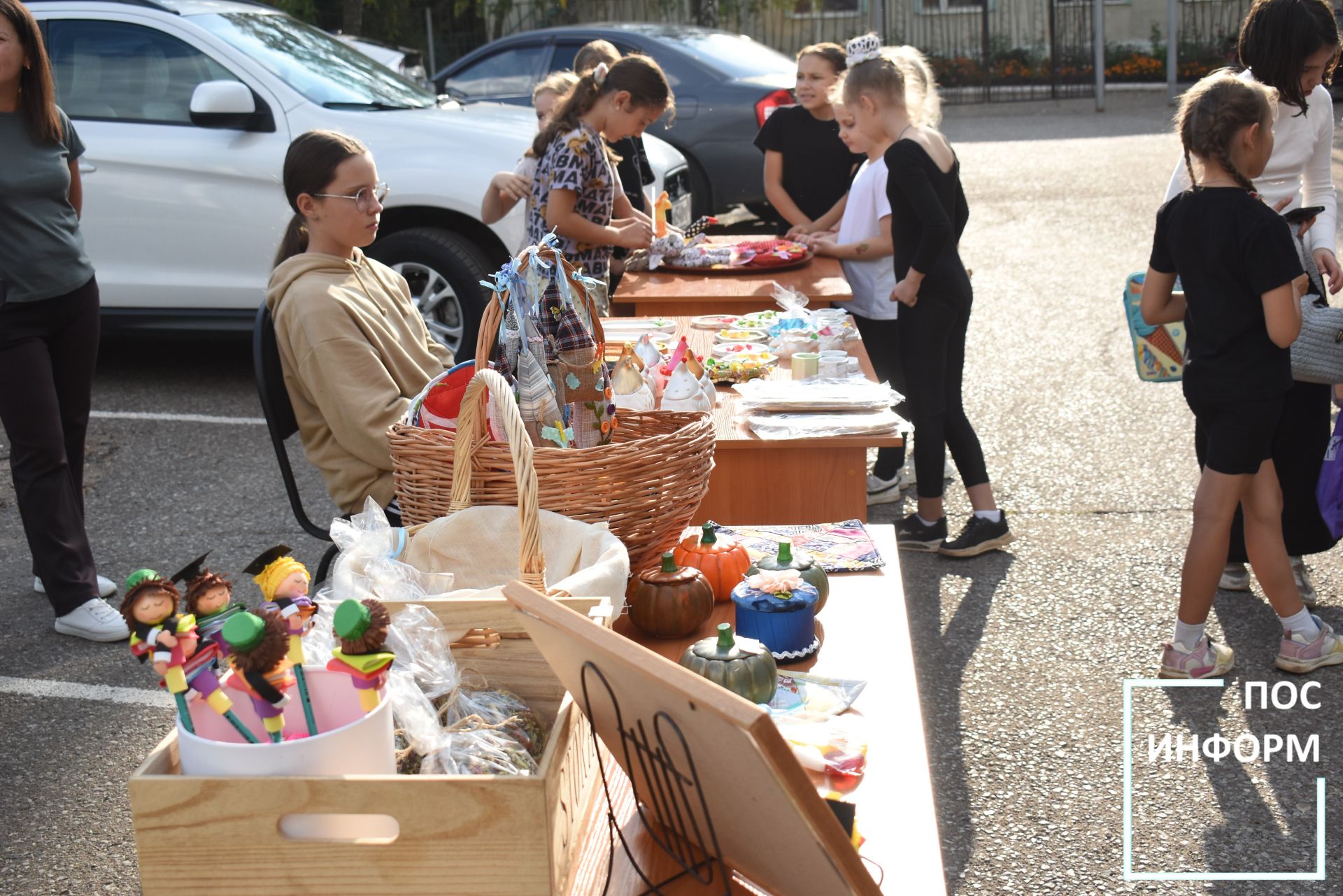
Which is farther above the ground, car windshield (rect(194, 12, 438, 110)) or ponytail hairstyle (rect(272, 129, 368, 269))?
car windshield (rect(194, 12, 438, 110))

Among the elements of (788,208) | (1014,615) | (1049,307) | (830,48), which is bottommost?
(1014,615)

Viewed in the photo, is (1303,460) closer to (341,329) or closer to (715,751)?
(341,329)

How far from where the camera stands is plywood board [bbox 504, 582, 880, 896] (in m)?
1.02

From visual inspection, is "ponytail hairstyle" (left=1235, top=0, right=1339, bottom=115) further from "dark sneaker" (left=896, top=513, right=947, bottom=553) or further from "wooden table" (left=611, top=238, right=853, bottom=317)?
"dark sneaker" (left=896, top=513, right=947, bottom=553)

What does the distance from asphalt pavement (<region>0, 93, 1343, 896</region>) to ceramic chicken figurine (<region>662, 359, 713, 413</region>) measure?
1.05 metres

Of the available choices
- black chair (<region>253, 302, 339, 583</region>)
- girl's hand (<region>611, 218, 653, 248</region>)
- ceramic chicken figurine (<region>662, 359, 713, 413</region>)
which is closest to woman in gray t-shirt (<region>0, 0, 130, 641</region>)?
black chair (<region>253, 302, 339, 583</region>)

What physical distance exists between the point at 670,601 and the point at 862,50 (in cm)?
297

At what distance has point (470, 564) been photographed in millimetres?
1916

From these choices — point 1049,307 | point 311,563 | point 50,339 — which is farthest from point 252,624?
point 1049,307

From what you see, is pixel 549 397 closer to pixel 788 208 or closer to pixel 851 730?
pixel 851 730

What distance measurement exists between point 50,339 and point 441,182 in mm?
2448

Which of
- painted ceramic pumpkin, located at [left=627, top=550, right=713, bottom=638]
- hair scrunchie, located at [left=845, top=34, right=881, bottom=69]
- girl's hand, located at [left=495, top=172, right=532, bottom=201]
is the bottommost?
painted ceramic pumpkin, located at [left=627, top=550, right=713, bottom=638]

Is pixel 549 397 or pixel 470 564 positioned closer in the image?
pixel 470 564

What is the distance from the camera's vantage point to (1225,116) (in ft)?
9.50
